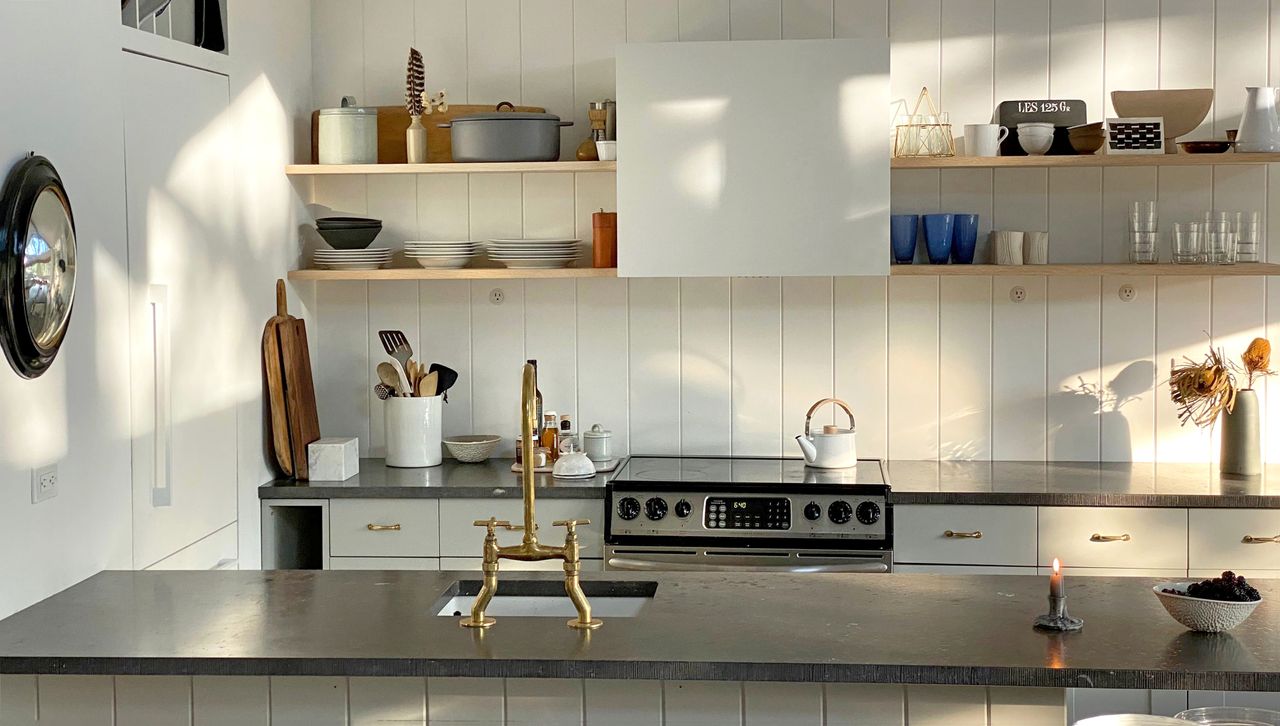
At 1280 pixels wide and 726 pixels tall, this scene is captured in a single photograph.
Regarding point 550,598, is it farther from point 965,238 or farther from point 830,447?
point 965,238

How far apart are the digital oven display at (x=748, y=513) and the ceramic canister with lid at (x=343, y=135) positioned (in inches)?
68.4

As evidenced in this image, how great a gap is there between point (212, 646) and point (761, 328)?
2.67 metres

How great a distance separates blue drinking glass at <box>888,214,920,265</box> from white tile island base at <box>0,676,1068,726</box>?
2.31 m

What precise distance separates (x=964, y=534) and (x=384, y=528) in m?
1.80

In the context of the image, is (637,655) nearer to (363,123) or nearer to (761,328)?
(761,328)

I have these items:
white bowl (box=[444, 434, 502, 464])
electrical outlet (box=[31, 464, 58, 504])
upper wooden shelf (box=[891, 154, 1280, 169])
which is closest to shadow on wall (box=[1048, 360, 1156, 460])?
upper wooden shelf (box=[891, 154, 1280, 169])

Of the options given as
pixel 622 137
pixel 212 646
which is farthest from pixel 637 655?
pixel 622 137

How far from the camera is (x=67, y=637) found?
7.84ft

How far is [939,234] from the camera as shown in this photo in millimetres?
4258

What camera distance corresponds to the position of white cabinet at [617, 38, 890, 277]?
4.09 m

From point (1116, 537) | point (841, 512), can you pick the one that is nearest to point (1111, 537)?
point (1116, 537)

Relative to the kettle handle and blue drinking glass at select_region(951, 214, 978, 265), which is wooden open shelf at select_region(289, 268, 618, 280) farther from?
blue drinking glass at select_region(951, 214, 978, 265)

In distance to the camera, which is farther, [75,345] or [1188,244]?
[1188,244]

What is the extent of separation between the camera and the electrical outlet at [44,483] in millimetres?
2764
